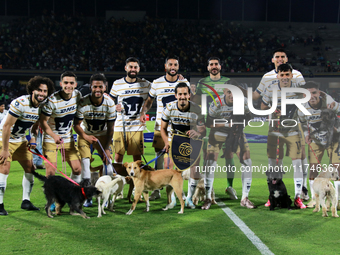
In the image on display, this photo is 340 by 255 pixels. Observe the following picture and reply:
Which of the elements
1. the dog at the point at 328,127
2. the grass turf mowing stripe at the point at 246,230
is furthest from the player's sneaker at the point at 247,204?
the dog at the point at 328,127

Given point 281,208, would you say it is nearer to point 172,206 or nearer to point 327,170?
point 327,170

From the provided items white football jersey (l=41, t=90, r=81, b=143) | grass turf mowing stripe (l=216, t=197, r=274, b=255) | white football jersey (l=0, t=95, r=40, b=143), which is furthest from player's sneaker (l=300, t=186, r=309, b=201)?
white football jersey (l=0, t=95, r=40, b=143)

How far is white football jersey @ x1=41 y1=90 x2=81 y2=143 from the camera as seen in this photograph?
18.6 feet

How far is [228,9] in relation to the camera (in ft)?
128

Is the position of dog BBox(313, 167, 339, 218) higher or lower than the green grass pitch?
higher

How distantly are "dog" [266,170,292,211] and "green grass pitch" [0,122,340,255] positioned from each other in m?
0.12

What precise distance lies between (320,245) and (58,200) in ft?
11.4

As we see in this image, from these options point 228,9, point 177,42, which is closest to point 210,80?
point 177,42

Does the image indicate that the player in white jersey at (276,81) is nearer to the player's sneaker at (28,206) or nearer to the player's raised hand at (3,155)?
the player's sneaker at (28,206)

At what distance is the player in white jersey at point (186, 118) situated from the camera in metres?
5.81

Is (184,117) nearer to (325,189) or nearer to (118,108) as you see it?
(118,108)

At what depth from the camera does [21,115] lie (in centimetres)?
538

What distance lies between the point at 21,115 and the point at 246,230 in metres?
3.52

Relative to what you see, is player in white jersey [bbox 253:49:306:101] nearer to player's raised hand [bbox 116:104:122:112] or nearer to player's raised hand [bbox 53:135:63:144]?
player's raised hand [bbox 116:104:122:112]
